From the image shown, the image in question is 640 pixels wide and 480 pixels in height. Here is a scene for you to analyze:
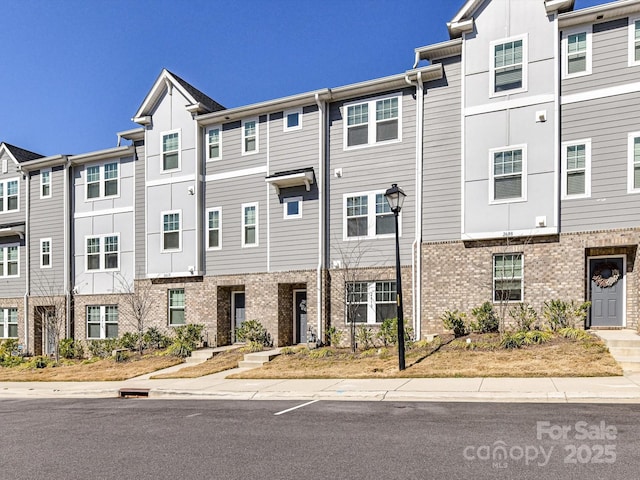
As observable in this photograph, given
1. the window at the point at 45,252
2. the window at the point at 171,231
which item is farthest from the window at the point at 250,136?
the window at the point at 45,252

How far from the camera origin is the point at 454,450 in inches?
254

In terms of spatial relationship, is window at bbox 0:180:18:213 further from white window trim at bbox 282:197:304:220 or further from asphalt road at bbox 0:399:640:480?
asphalt road at bbox 0:399:640:480

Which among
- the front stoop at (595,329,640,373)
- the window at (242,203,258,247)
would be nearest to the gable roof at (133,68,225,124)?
the window at (242,203,258,247)

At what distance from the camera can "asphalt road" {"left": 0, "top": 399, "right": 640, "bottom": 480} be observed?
589cm

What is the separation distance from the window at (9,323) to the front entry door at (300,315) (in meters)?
15.4

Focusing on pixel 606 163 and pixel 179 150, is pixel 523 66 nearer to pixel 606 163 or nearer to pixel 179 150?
pixel 606 163

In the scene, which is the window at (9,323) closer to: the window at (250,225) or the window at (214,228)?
the window at (214,228)

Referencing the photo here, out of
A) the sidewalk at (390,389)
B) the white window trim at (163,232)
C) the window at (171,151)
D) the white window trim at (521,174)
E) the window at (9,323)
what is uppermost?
→ the window at (171,151)

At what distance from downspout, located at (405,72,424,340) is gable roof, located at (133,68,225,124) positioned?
9051mm

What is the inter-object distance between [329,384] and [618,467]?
7.24 metres

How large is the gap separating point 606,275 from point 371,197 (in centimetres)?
775

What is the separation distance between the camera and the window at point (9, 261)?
26.0m

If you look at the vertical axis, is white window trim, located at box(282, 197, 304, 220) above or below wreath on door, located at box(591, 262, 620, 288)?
above

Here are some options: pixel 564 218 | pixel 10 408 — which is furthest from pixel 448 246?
pixel 10 408
